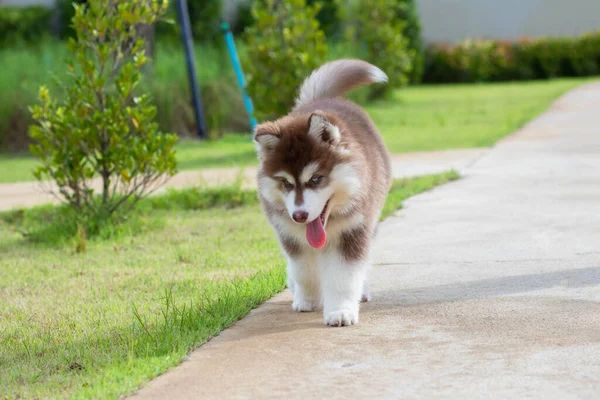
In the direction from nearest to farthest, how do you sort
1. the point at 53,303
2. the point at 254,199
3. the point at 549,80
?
the point at 53,303 → the point at 254,199 → the point at 549,80

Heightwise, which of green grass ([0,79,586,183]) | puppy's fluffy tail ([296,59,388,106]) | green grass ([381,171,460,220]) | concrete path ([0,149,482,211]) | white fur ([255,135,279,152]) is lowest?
green grass ([0,79,586,183])

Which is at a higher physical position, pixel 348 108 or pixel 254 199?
pixel 348 108

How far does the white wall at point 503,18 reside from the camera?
33594 mm

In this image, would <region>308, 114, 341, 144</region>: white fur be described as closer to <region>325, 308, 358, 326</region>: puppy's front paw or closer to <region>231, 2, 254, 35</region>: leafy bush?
<region>325, 308, 358, 326</region>: puppy's front paw

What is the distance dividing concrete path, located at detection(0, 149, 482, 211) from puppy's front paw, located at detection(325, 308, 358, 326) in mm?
4873

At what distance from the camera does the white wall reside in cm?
3359

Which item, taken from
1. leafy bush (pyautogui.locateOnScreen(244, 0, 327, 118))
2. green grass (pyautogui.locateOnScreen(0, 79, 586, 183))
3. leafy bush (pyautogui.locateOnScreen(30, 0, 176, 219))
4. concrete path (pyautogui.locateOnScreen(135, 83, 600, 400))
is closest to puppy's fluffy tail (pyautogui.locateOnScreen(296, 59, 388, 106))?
concrete path (pyautogui.locateOnScreen(135, 83, 600, 400))

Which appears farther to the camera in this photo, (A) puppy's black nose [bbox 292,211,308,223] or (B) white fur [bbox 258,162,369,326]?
(B) white fur [bbox 258,162,369,326]

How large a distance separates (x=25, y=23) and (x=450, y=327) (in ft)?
73.3

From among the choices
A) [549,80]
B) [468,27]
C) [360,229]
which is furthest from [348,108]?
[468,27]

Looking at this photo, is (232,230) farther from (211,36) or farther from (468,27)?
(468,27)

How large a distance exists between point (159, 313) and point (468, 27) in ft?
98.9

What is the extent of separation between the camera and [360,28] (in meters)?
23.1

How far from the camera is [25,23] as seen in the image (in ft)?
81.6
